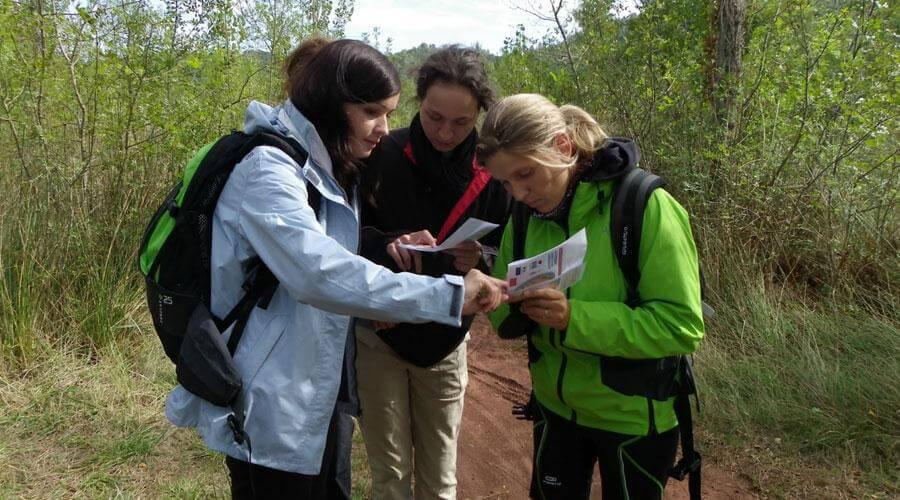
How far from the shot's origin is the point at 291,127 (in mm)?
1720

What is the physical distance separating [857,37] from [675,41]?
1.33 meters

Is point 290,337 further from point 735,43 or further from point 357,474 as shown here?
point 735,43

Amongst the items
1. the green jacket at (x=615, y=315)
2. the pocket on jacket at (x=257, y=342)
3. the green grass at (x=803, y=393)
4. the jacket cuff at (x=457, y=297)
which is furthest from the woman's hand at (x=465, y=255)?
the green grass at (x=803, y=393)

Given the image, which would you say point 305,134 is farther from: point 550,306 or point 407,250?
point 550,306

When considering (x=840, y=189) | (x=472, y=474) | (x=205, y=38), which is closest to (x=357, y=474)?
(x=472, y=474)

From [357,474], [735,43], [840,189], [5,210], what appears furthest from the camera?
[735,43]

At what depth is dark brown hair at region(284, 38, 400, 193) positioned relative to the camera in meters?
1.76

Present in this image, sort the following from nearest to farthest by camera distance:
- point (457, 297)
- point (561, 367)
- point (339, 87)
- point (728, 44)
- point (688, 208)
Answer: point (457, 297) → point (339, 87) → point (561, 367) → point (688, 208) → point (728, 44)

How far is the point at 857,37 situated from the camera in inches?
195

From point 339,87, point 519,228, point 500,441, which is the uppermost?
point 339,87

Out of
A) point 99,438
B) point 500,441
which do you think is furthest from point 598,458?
point 99,438

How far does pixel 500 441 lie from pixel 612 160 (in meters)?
2.55

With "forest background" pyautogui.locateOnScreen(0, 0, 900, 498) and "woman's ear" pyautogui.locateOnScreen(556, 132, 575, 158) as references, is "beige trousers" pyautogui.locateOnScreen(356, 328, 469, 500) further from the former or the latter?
"woman's ear" pyautogui.locateOnScreen(556, 132, 575, 158)

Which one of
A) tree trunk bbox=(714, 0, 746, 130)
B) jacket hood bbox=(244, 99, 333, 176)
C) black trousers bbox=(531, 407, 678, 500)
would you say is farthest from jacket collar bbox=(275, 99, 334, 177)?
tree trunk bbox=(714, 0, 746, 130)
